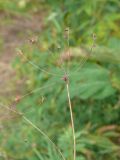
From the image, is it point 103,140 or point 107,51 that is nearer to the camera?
point 107,51

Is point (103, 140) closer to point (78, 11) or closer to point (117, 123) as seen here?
point (117, 123)

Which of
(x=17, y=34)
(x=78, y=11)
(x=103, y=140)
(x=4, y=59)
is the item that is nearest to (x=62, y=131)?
(x=103, y=140)

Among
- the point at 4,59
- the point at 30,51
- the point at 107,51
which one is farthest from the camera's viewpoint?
the point at 4,59

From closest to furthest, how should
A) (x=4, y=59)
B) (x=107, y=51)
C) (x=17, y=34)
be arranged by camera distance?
(x=107, y=51)
(x=4, y=59)
(x=17, y=34)

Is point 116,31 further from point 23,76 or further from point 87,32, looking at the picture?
point 23,76

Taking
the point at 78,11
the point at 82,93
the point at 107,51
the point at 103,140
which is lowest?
the point at 103,140

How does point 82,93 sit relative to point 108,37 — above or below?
below
